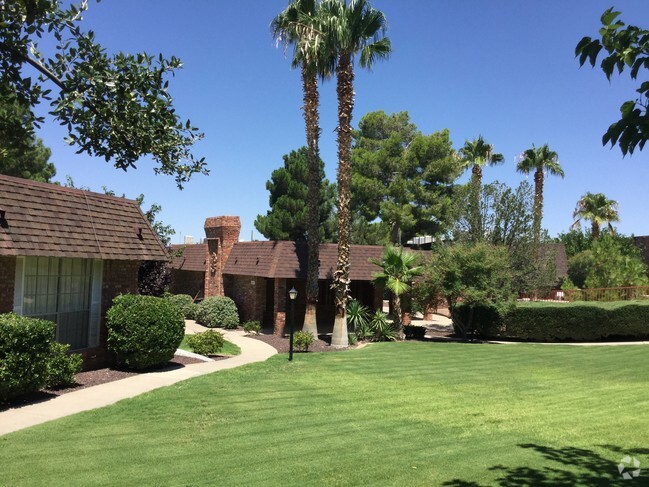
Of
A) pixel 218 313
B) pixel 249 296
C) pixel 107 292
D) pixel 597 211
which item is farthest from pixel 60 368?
pixel 597 211

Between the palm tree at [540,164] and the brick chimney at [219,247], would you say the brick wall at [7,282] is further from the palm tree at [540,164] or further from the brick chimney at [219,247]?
the palm tree at [540,164]

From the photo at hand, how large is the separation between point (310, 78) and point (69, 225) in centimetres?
1278

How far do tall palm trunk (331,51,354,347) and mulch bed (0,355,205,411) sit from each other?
697cm

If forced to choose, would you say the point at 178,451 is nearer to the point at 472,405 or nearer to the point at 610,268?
the point at 472,405

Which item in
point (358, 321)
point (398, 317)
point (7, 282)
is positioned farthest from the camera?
point (398, 317)

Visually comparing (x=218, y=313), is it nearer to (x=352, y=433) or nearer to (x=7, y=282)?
(x=7, y=282)

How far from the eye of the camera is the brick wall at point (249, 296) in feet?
87.9

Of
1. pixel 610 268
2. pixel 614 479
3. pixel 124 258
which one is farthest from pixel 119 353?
pixel 610 268

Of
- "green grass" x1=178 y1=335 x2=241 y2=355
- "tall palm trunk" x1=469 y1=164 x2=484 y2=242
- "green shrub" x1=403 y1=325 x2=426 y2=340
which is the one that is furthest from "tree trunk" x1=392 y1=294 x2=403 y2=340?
"green grass" x1=178 y1=335 x2=241 y2=355

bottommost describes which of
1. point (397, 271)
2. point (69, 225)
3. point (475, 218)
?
point (397, 271)

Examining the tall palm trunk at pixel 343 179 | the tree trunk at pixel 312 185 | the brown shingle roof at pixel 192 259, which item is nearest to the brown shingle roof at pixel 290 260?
the tree trunk at pixel 312 185

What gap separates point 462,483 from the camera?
6312 mm

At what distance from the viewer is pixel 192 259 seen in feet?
106

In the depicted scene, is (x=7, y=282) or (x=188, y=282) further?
(x=188, y=282)
